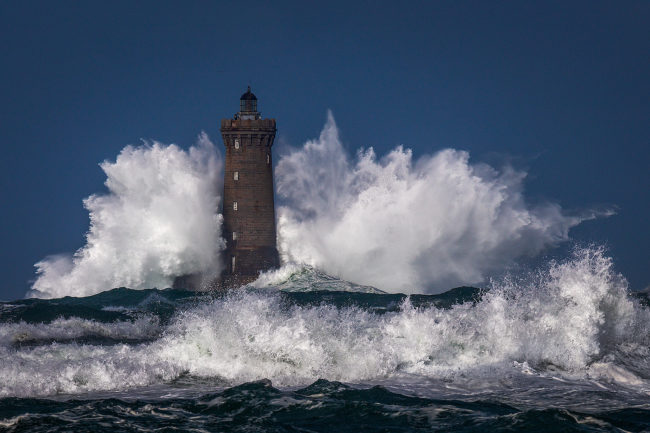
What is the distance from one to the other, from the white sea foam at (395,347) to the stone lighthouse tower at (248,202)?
2363 cm

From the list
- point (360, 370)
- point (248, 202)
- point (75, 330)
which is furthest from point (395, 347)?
point (248, 202)

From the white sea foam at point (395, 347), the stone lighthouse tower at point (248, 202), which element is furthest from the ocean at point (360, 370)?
the stone lighthouse tower at point (248, 202)

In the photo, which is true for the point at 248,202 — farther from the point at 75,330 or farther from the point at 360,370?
the point at 360,370

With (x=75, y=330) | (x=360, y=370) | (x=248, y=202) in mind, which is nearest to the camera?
(x=360, y=370)

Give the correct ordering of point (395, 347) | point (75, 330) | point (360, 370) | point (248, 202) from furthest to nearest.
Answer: point (248, 202) < point (75, 330) < point (395, 347) < point (360, 370)

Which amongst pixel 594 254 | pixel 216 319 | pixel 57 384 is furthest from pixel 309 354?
pixel 594 254

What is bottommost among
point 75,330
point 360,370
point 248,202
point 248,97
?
point 360,370

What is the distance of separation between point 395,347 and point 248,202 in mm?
26050

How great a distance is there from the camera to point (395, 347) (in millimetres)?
12156

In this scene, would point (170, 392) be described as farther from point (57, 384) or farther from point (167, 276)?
point (167, 276)

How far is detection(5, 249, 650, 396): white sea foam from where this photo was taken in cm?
1076

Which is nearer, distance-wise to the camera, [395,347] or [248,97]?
[395,347]

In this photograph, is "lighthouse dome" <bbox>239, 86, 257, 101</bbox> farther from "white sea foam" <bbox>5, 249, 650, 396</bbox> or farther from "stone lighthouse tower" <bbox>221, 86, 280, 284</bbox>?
"white sea foam" <bbox>5, 249, 650, 396</bbox>

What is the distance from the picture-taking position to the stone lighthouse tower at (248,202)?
3741 cm
